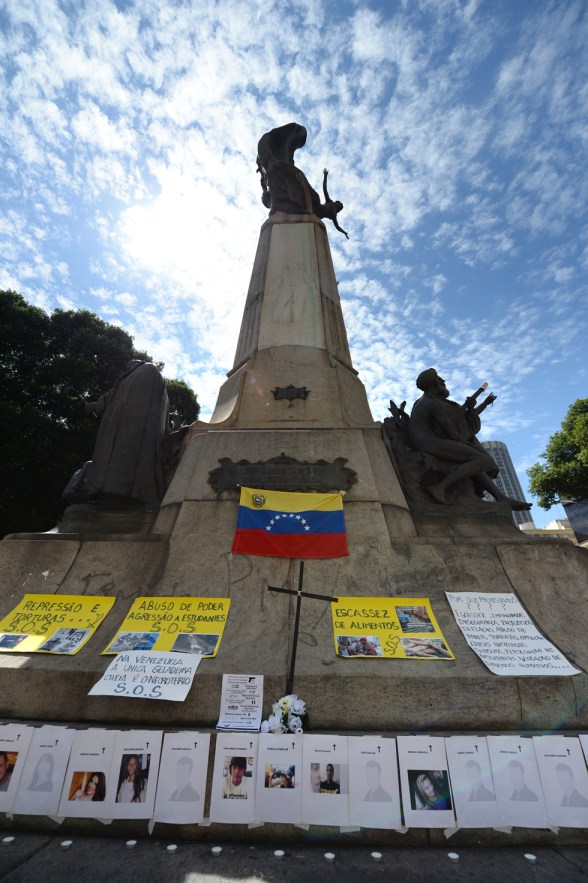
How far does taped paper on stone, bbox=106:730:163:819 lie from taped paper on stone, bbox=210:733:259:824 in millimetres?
418

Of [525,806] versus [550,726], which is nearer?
[525,806]

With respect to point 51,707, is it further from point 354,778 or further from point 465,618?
point 465,618

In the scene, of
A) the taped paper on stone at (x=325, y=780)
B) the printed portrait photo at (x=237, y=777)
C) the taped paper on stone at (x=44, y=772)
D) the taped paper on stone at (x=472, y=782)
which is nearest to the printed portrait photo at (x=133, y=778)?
the taped paper on stone at (x=44, y=772)

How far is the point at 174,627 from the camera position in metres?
4.27

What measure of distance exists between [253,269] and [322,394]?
15.9 ft

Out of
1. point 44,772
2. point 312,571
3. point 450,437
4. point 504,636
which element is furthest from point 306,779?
point 450,437

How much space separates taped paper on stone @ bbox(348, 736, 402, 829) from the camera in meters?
2.82

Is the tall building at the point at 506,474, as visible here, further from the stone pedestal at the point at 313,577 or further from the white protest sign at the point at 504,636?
the white protest sign at the point at 504,636

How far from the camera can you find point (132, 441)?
21.1 feet

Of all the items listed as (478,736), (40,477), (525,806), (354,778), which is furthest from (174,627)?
(40,477)

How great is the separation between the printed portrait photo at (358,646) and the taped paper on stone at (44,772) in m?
2.18

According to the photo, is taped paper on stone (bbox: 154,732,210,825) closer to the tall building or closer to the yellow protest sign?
the yellow protest sign

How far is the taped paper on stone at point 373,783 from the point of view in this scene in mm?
2818

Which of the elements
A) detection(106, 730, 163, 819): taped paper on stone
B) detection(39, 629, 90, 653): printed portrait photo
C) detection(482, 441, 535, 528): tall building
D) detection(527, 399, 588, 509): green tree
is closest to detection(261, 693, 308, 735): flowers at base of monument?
detection(106, 730, 163, 819): taped paper on stone
